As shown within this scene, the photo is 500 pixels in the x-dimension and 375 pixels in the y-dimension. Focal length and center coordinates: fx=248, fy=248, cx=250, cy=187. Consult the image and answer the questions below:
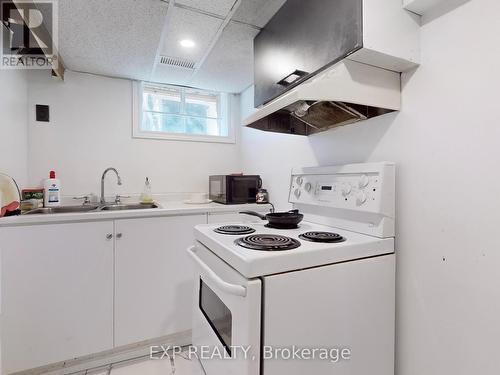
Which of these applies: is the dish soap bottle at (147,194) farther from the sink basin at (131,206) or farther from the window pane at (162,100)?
the window pane at (162,100)

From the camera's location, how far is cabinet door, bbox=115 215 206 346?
64.1 inches

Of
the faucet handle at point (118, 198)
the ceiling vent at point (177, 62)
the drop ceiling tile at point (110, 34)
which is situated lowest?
the faucet handle at point (118, 198)

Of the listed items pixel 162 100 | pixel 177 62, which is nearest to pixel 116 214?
pixel 177 62

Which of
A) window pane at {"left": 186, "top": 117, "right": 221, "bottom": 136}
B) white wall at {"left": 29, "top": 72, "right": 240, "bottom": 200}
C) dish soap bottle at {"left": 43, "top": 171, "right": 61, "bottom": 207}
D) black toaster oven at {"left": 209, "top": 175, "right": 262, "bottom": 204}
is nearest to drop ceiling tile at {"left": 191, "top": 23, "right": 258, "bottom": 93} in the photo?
window pane at {"left": 186, "top": 117, "right": 221, "bottom": 136}

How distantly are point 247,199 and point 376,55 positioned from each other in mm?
1423

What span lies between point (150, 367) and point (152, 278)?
0.55 meters

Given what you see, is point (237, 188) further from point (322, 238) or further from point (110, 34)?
point (110, 34)

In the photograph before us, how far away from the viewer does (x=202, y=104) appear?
2.60 m

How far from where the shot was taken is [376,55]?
3.02 feet

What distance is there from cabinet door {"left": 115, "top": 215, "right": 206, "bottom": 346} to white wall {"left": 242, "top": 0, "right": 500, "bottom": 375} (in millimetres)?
1332

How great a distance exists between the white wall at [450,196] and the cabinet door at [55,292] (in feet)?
5.48

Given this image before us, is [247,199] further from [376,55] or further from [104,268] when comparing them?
[376,55]

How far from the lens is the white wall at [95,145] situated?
1.95m

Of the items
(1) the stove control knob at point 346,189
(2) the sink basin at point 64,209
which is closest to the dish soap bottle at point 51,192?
(2) the sink basin at point 64,209
